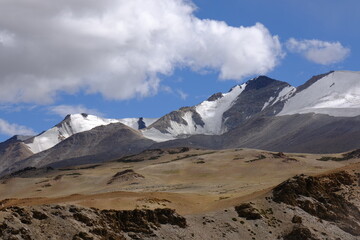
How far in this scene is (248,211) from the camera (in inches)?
1751

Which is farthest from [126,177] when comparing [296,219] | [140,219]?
[140,219]

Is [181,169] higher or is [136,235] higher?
[181,169]

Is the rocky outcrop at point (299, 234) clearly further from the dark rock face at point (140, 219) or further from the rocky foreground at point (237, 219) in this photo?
the dark rock face at point (140, 219)

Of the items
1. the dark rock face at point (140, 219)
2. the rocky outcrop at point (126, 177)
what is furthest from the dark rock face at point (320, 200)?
the rocky outcrop at point (126, 177)

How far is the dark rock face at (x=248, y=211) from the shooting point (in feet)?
145

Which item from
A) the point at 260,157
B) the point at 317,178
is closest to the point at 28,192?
the point at 260,157

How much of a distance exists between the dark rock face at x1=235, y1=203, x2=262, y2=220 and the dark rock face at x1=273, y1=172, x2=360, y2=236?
142 inches

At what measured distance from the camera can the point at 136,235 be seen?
3700 cm

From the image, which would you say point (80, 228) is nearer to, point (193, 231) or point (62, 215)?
point (62, 215)

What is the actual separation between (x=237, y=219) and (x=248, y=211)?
159 centimetres

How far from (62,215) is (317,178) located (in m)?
26.2

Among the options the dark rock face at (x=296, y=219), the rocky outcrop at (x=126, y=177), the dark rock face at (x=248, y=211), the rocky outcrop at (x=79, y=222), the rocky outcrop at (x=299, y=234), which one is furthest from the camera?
the rocky outcrop at (x=126, y=177)

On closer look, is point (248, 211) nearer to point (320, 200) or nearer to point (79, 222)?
point (320, 200)

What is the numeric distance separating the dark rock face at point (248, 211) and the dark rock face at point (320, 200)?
3601mm
